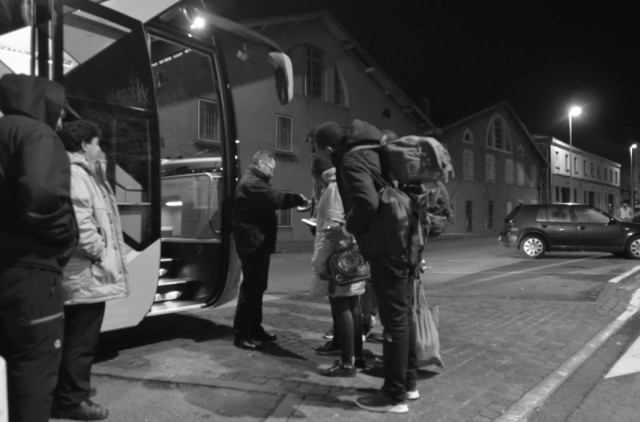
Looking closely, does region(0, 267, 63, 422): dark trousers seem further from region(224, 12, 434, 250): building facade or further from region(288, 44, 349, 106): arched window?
region(288, 44, 349, 106): arched window

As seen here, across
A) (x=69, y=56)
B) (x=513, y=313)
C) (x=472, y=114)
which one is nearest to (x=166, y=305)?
(x=69, y=56)

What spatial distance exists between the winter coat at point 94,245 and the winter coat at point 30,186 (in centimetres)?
51

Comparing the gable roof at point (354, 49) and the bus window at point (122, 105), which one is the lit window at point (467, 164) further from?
the bus window at point (122, 105)

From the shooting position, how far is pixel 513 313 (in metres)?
6.68

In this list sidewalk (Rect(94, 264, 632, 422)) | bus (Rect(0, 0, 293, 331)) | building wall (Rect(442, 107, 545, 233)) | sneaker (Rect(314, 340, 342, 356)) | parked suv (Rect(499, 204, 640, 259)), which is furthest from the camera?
building wall (Rect(442, 107, 545, 233))

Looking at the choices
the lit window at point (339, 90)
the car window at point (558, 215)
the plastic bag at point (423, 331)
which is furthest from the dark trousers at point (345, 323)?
the lit window at point (339, 90)

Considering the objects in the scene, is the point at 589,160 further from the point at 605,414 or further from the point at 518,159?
the point at 605,414

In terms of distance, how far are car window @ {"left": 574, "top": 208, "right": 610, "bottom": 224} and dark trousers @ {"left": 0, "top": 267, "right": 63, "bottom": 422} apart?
611 inches

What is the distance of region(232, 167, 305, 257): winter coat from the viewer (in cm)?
482

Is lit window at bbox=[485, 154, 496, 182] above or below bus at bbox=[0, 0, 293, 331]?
above

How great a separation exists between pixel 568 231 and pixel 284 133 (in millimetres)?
13711

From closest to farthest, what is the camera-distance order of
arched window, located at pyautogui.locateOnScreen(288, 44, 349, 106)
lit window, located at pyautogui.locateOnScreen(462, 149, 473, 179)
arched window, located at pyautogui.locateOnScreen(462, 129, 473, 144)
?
arched window, located at pyautogui.locateOnScreen(288, 44, 349, 106), lit window, located at pyautogui.locateOnScreen(462, 149, 473, 179), arched window, located at pyautogui.locateOnScreen(462, 129, 473, 144)

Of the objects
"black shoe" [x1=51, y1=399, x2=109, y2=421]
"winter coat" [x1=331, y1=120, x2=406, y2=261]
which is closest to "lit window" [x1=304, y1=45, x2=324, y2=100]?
"winter coat" [x1=331, y1=120, x2=406, y2=261]

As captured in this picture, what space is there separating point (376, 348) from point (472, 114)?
3607 cm
